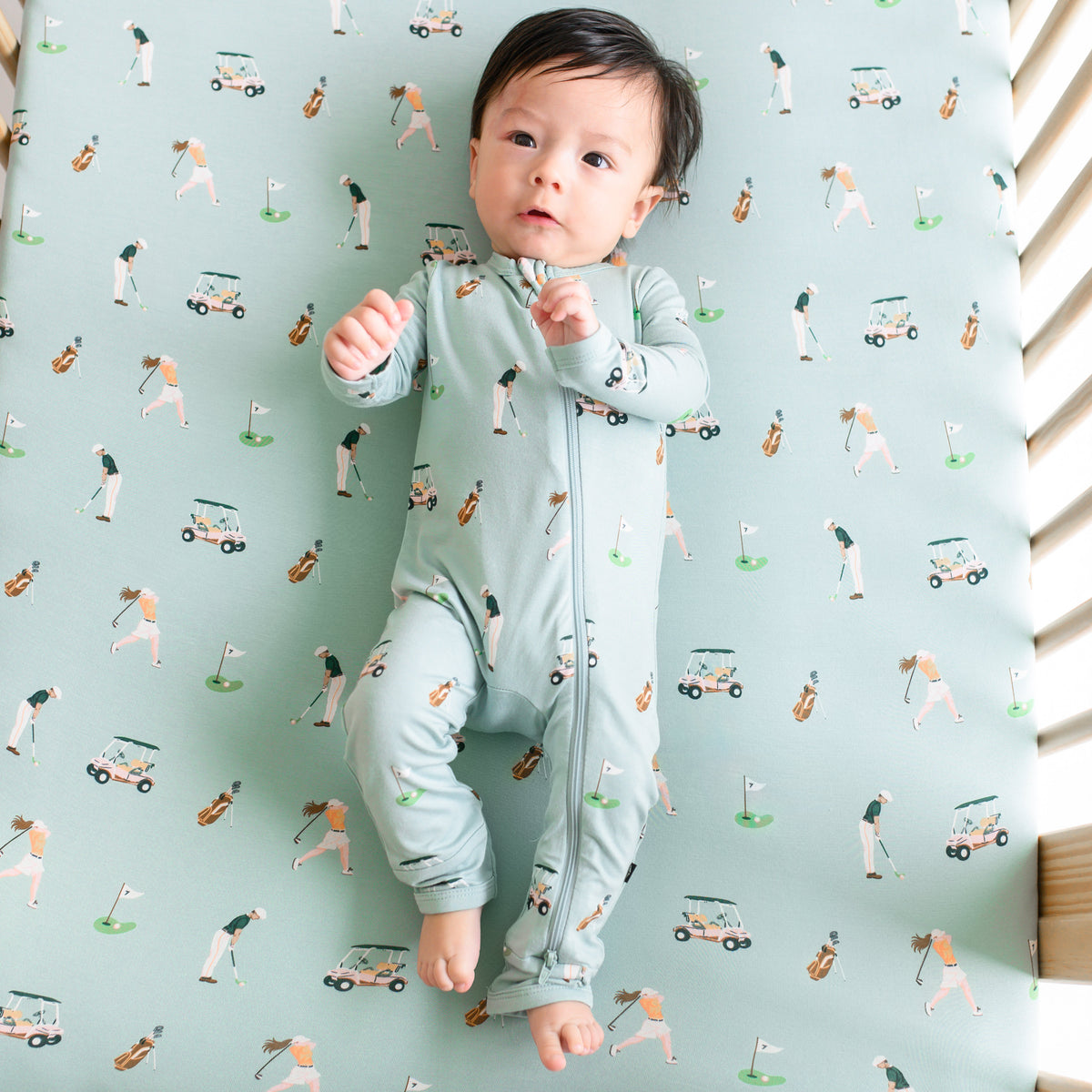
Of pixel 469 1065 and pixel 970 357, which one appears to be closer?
pixel 469 1065

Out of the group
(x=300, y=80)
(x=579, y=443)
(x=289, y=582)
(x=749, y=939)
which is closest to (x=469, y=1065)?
(x=749, y=939)

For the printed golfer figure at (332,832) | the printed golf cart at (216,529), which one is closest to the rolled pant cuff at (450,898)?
the printed golfer figure at (332,832)

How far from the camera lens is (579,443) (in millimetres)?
1045

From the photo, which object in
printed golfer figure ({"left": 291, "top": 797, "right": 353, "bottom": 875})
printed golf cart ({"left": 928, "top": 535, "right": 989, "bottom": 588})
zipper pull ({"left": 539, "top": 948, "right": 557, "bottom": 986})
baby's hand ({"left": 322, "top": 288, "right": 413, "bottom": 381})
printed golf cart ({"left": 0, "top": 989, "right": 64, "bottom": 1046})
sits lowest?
printed golf cart ({"left": 0, "top": 989, "right": 64, "bottom": 1046})

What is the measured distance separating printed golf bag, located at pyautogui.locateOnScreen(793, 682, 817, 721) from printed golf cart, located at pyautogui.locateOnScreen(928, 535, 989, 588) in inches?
7.6

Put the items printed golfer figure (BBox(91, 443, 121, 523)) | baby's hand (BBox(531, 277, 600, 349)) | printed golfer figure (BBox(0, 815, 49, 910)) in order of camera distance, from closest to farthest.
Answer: baby's hand (BBox(531, 277, 600, 349)), printed golfer figure (BBox(0, 815, 49, 910)), printed golfer figure (BBox(91, 443, 121, 523))

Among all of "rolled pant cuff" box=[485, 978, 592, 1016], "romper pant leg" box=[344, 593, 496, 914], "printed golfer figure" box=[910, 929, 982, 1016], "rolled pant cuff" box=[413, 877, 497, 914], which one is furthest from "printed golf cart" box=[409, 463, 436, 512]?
"printed golfer figure" box=[910, 929, 982, 1016]

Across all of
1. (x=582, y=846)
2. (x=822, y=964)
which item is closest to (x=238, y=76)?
(x=582, y=846)

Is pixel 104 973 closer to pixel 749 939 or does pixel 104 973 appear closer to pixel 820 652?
pixel 749 939

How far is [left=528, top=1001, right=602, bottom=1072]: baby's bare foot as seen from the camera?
94cm

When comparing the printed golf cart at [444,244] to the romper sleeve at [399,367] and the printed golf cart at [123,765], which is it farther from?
the printed golf cart at [123,765]

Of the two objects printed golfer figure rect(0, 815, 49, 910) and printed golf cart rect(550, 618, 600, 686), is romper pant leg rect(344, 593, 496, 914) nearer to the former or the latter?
printed golf cart rect(550, 618, 600, 686)

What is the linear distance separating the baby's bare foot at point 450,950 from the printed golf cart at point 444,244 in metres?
0.77

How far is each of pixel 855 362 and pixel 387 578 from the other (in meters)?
0.63
